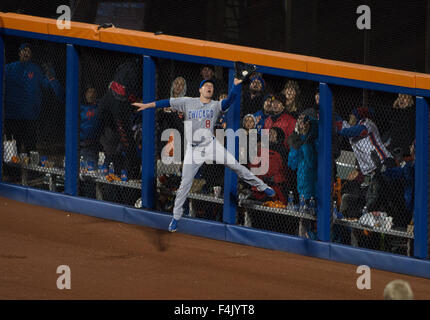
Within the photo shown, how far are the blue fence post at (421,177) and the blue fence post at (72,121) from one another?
4180 mm

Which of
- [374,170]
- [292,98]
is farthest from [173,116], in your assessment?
[374,170]

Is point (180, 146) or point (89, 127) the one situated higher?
point (89, 127)

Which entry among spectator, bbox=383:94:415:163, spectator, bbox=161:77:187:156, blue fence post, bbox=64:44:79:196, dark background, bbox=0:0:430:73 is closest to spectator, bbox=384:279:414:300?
spectator, bbox=383:94:415:163

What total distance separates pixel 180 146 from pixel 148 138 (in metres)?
0.41

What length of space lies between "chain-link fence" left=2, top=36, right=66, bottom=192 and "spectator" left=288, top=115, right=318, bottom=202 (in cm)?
312

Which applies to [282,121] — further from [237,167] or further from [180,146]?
[180,146]

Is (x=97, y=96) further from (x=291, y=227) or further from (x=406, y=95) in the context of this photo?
(x=406, y=95)

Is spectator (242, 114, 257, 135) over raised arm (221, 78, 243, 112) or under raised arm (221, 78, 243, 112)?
under

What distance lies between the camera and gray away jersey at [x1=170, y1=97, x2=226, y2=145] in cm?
946

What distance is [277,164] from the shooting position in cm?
977

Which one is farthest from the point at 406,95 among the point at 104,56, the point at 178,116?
the point at 104,56

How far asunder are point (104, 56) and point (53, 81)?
0.83 m

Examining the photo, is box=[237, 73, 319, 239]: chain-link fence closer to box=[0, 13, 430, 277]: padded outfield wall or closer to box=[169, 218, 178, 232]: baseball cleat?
box=[0, 13, 430, 277]: padded outfield wall

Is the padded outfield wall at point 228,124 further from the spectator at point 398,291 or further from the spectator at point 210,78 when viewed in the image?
the spectator at point 398,291
